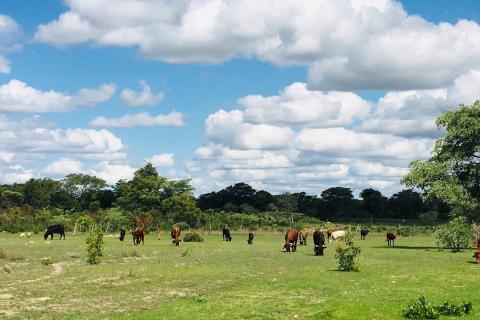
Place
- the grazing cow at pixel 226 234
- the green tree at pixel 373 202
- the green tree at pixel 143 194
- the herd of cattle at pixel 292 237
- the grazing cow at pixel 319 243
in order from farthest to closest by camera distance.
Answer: the green tree at pixel 373 202
the green tree at pixel 143 194
the grazing cow at pixel 226 234
the herd of cattle at pixel 292 237
the grazing cow at pixel 319 243

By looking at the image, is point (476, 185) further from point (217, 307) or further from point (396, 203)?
point (396, 203)

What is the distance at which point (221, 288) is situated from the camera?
931 inches

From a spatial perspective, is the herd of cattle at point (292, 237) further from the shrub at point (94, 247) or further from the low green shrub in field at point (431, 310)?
the low green shrub in field at point (431, 310)

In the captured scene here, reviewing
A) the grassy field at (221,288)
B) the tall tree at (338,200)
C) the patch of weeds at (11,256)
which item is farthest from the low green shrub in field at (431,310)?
the tall tree at (338,200)

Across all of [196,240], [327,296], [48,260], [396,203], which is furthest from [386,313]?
[396,203]

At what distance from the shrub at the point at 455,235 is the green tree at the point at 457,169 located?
1.90m

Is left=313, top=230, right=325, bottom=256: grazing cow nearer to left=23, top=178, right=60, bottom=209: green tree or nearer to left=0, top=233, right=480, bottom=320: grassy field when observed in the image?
left=0, top=233, right=480, bottom=320: grassy field

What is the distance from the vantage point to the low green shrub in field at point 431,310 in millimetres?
16236

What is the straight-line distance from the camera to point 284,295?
21312mm

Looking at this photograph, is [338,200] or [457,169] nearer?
[457,169]

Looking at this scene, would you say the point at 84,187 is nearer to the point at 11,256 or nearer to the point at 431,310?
the point at 11,256

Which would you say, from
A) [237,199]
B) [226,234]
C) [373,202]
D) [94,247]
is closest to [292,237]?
[94,247]

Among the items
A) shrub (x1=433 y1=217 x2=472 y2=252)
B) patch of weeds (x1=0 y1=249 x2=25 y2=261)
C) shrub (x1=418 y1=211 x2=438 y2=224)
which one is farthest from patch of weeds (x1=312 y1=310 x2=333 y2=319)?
shrub (x1=418 y1=211 x2=438 y2=224)

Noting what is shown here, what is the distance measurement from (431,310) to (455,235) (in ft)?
102
